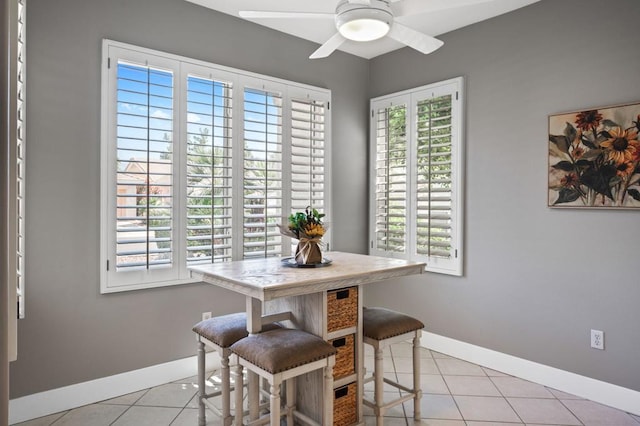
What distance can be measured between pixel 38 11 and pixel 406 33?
225 centimetres

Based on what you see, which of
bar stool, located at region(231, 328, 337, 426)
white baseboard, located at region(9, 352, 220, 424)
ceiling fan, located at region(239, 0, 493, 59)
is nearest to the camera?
bar stool, located at region(231, 328, 337, 426)

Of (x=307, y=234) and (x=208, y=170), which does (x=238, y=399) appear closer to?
(x=307, y=234)

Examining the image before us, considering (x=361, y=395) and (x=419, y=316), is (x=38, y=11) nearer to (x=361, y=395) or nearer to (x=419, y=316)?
(x=361, y=395)

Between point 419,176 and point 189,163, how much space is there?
6.80 ft

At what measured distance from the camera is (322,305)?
223 cm

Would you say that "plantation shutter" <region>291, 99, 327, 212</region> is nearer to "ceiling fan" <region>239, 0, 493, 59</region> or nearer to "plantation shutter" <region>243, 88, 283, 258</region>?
"plantation shutter" <region>243, 88, 283, 258</region>

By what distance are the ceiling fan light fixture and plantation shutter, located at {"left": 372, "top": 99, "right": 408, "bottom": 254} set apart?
6.18 feet

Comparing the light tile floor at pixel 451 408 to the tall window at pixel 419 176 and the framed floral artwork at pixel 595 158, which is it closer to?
the tall window at pixel 419 176

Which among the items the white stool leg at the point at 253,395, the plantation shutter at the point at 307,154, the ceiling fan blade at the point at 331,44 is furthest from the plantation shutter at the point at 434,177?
the white stool leg at the point at 253,395

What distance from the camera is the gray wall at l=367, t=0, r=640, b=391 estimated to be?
8.92 feet

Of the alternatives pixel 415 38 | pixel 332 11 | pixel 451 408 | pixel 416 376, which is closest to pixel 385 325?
pixel 416 376

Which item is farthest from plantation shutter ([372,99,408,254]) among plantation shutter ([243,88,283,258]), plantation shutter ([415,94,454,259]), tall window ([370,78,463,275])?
plantation shutter ([243,88,283,258])

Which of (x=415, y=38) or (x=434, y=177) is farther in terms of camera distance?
(x=434, y=177)

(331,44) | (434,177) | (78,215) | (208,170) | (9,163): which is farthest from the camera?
(434,177)
